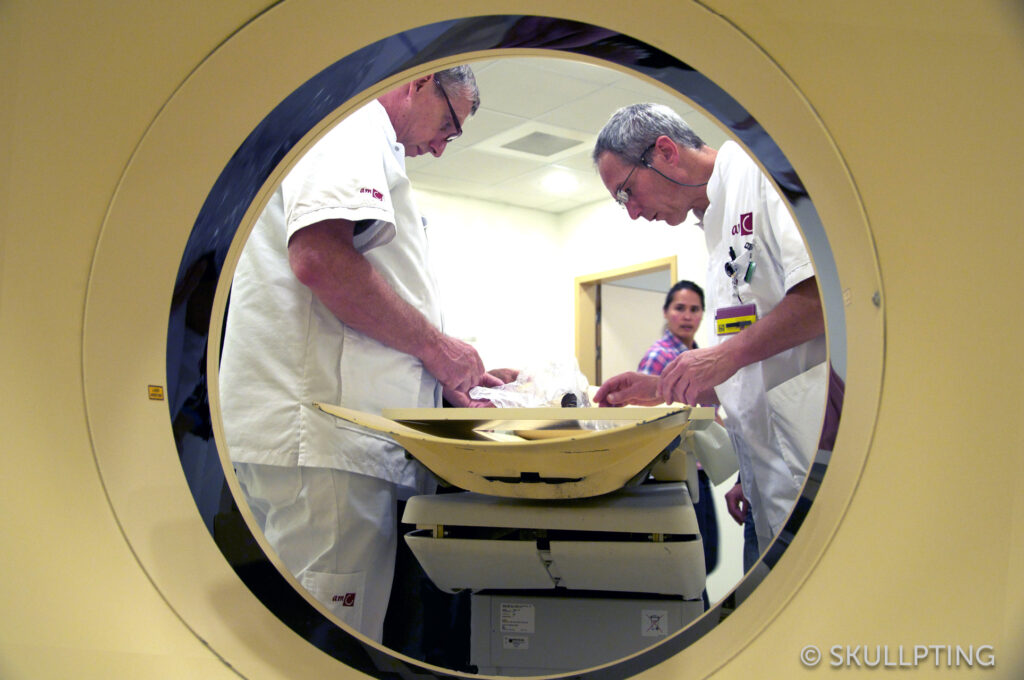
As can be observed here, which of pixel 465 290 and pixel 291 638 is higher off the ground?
pixel 465 290

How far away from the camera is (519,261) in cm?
607

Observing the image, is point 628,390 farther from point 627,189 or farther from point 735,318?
point 627,189

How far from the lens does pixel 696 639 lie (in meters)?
0.74

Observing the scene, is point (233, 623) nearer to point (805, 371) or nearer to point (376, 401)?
point (376, 401)

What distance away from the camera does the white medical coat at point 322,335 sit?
1318 mm

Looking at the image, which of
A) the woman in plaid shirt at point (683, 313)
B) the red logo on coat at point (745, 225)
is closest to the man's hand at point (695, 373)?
the red logo on coat at point (745, 225)

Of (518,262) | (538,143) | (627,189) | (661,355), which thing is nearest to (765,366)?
(627,189)

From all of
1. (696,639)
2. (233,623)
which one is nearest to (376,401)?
(233,623)

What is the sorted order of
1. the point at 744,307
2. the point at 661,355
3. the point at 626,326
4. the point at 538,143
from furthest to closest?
1. the point at 626,326
2. the point at 538,143
3. the point at 661,355
4. the point at 744,307

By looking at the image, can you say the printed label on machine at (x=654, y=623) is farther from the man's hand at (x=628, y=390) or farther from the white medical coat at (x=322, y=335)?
the man's hand at (x=628, y=390)

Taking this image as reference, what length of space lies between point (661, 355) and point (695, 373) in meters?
2.04

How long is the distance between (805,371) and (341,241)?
963 millimetres

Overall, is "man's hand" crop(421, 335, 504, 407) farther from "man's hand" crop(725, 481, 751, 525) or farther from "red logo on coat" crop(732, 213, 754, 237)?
"man's hand" crop(725, 481, 751, 525)

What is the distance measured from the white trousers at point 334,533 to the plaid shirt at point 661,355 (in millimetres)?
2160
